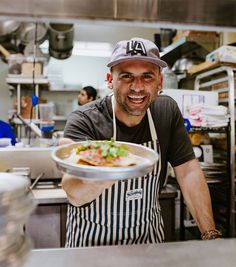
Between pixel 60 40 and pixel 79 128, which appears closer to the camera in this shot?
pixel 79 128

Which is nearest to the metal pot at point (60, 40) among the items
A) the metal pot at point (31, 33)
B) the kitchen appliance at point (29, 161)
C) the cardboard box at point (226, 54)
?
the metal pot at point (31, 33)

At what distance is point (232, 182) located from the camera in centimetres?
291

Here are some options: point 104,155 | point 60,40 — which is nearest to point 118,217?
point 104,155

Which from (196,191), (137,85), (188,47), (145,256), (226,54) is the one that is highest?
(188,47)

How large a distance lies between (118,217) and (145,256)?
42cm

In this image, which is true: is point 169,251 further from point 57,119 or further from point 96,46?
point 96,46

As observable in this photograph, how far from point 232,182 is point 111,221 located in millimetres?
1957

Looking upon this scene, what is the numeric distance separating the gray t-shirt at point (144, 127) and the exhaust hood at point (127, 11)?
19.7 inches

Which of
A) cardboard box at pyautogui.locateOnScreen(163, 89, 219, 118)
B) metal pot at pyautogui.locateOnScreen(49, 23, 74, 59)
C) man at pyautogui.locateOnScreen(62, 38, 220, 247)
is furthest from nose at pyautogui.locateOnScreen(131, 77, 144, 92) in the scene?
metal pot at pyautogui.locateOnScreen(49, 23, 74, 59)

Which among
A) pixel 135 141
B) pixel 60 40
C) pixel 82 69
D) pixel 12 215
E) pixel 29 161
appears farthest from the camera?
pixel 82 69

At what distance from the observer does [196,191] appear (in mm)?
1445

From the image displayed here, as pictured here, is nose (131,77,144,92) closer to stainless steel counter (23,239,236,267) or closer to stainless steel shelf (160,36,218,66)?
stainless steel counter (23,239,236,267)

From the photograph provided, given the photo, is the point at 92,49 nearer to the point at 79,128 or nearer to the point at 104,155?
the point at 79,128

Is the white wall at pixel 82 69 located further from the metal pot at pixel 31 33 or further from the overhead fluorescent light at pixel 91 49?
the metal pot at pixel 31 33
